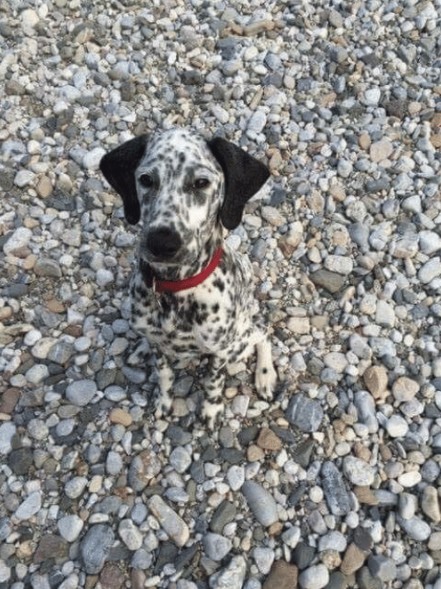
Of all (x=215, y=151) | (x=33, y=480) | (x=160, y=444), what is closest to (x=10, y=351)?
(x=33, y=480)

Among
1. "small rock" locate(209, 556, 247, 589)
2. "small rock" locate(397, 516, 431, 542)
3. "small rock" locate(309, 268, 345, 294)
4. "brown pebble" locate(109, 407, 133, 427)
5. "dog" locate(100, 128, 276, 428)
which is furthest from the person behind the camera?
"small rock" locate(309, 268, 345, 294)

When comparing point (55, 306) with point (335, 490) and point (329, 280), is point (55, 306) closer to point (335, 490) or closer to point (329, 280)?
point (329, 280)

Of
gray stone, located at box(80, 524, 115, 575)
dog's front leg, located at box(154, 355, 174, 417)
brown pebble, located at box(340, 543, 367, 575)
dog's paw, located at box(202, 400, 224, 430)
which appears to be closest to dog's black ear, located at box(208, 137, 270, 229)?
dog's front leg, located at box(154, 355, 174, 417)

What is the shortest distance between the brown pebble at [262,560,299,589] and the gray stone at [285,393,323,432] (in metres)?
0.95

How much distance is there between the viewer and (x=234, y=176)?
361 centimetres

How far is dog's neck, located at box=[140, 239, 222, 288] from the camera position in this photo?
370 cm

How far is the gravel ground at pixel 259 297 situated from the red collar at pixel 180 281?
47.3 inches

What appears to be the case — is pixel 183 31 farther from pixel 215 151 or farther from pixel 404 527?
pixel 404 527

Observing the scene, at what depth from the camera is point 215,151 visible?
11.9 ft

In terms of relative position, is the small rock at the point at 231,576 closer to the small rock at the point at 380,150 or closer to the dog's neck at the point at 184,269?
the dog's neck at the point at 184,269

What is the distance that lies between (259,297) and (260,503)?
1695 mm

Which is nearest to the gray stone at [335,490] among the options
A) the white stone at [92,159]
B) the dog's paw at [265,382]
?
the dog's paw at [265,382]

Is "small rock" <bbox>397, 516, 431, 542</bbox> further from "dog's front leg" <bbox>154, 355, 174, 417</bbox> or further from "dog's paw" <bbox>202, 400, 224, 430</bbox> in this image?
"dog's front leg" <bbox>154, 355, 174, 417</bbox>

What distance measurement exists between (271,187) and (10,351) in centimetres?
267
